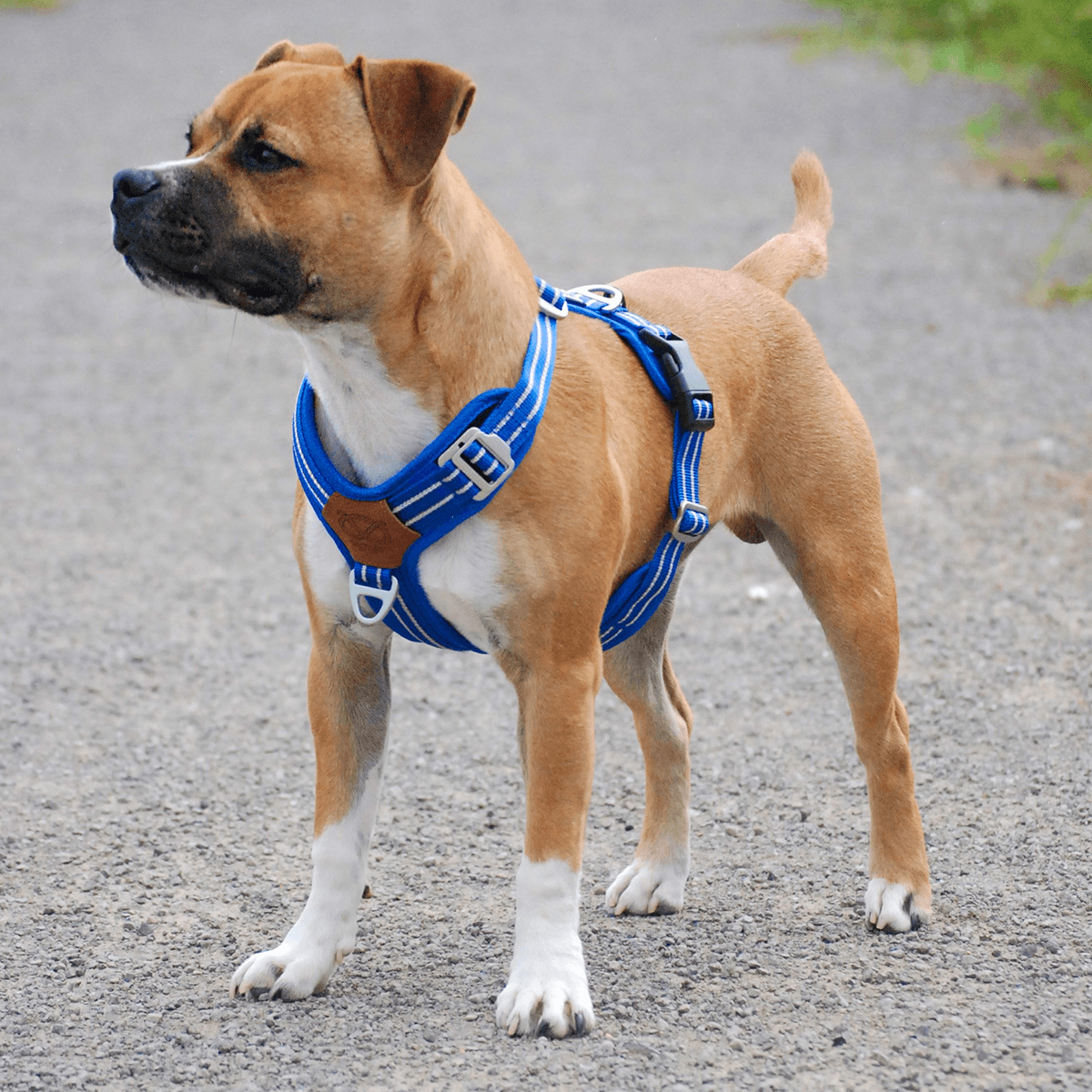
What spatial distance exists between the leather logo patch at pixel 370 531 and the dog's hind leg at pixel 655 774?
105 centimetres

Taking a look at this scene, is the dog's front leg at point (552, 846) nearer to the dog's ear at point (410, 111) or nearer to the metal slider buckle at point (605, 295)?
the metal slider buckle at point (605, 295)

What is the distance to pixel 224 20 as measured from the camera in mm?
23156

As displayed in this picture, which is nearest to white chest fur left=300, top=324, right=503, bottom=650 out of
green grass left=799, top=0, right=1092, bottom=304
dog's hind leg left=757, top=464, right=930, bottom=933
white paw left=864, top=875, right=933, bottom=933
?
dog's hind leg left=757, top=464, right=930, bottom=933

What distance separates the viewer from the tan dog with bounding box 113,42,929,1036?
281cm

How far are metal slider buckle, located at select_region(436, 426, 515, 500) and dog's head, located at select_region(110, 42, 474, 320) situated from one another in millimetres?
335

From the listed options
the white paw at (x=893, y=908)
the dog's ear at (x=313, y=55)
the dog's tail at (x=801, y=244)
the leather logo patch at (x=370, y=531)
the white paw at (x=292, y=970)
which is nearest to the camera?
the leather logo patch at (x=370, y=531)

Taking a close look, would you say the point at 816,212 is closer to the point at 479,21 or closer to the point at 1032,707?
the point at 1032,707

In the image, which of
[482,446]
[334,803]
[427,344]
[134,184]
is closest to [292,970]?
[334,803]

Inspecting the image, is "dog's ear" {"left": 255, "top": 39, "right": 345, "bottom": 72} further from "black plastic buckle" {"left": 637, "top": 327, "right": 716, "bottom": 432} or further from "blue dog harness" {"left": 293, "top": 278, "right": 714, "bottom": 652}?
"black plastic buckle" {"left": 637, "top": 327, "right": 716, "bottom": 432}

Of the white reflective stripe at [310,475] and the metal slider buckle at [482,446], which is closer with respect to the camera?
the metal slider buckle at [482,446]

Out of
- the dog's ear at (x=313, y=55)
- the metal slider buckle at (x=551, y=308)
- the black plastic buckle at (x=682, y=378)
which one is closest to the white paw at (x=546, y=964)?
the black plastic buckle at (x=682, y=378)

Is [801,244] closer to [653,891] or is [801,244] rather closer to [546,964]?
[653,891]

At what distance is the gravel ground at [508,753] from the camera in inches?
121

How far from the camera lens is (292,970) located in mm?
3193
